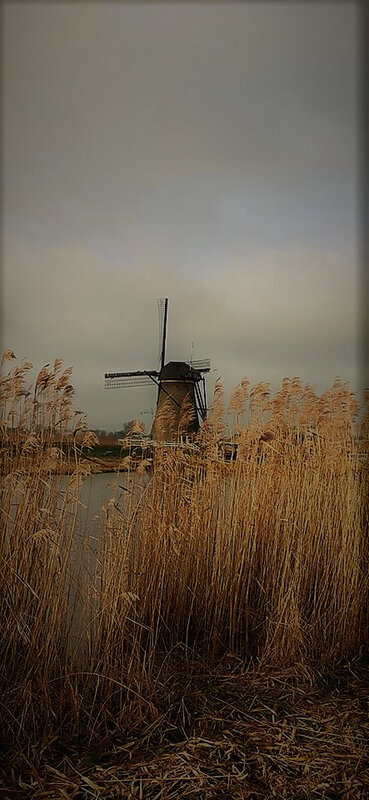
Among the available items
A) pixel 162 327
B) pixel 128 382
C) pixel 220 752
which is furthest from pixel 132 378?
pixel 220 752

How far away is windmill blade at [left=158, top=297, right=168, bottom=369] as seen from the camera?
8.64 metres

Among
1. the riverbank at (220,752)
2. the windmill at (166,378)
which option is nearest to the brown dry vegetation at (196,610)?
the riverbank at (220,752)

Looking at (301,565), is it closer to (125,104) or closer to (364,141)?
(364,141)

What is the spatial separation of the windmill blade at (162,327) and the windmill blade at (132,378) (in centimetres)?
19

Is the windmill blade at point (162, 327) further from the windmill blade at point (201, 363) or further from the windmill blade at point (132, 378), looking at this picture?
the windmill blade at point (201, 363)

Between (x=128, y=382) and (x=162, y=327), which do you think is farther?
(x=128, y=382)

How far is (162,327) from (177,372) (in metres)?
0.68

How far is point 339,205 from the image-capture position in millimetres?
2430

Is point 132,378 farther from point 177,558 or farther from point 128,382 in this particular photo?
point 177,558

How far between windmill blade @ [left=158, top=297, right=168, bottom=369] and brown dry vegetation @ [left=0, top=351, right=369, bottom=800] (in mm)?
5828

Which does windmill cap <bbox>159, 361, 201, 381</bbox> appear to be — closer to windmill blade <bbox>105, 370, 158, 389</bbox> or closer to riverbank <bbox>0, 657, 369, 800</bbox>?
windmill blade <bbox>105, 370, 158, 389</bbox>

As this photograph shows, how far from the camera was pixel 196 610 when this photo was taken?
2.45 metres

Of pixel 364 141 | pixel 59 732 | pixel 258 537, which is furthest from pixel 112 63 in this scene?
pixel 59 732

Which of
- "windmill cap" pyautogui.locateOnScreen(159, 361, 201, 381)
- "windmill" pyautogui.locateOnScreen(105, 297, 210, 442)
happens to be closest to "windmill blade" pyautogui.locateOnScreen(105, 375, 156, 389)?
"windmill" pyautogui.locateOnScreen(105, 297, 210, 442)
